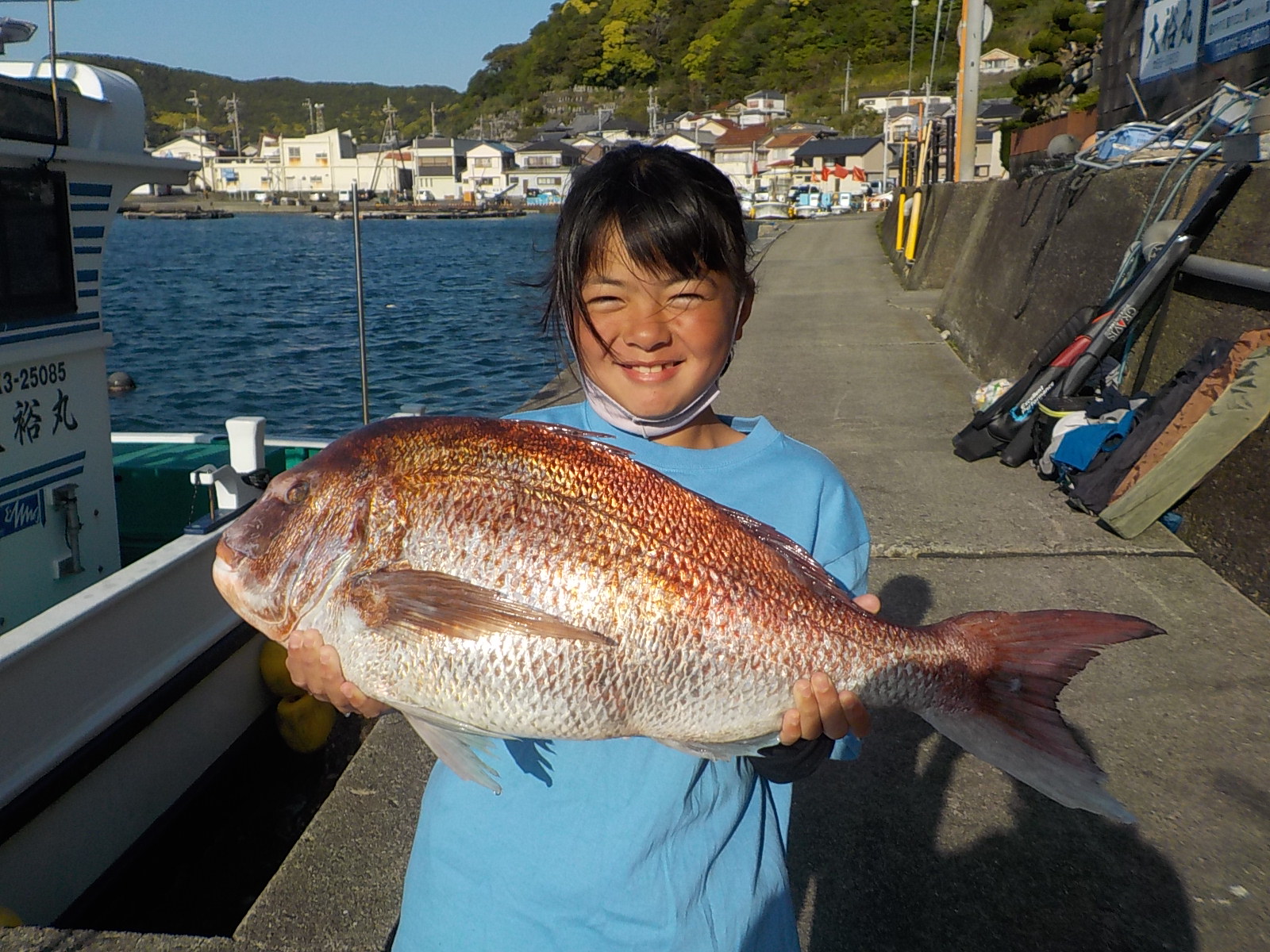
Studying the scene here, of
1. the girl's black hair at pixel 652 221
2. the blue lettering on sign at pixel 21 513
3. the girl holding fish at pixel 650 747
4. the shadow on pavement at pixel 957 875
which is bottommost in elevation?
the shadow on pavement at pixel 957 875

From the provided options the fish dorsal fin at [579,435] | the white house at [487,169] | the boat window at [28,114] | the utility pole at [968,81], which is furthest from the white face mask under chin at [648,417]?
the white house at [487,169]

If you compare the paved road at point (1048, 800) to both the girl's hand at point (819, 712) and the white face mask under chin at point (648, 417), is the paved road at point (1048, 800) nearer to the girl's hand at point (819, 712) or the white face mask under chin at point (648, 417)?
the girl's hand at point (819, 712)

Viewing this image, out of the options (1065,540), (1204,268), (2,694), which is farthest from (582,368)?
(1204,268)

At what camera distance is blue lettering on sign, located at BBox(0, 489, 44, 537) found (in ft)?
13.7

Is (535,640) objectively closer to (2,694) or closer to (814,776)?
(814,776)

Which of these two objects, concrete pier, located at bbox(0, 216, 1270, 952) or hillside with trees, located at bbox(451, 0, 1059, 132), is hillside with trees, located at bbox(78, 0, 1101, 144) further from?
concrete pier, located at bbox(0, 216, 1270, 952)

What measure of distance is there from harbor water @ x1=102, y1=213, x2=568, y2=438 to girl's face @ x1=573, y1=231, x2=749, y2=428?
1.05 feet

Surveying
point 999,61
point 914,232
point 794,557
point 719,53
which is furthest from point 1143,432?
point 719,53

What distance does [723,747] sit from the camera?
5.12ft

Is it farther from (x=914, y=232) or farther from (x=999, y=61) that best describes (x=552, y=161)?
(x=914, y=232)

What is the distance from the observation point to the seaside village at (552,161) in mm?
88062

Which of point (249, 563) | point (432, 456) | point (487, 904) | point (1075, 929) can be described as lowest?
point (1075, 929)

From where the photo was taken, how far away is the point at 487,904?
1.57 metres

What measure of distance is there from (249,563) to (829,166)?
311 feet
